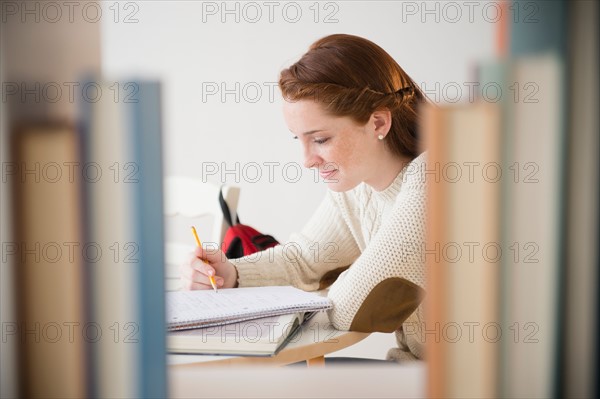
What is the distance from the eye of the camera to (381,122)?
3.36ft

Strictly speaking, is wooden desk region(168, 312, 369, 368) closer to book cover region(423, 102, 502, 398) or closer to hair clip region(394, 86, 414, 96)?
book cover region(423, 102, 502, 398)

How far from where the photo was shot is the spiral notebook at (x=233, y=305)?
27.7 inches

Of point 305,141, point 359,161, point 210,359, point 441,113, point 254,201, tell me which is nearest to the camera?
point 441,113

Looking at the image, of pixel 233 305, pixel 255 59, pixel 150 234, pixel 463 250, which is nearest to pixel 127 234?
pixel 150 234

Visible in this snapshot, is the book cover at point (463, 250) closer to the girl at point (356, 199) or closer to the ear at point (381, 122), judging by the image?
the girl at point (356, 199)

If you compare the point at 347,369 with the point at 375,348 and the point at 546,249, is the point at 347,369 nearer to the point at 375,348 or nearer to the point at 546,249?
the point at 546,249

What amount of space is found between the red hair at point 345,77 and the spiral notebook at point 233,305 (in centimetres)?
28

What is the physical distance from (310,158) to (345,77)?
0.13 m

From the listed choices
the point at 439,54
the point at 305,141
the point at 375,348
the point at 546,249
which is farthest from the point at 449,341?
Result: the point at 375,348

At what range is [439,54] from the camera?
2.37 ft

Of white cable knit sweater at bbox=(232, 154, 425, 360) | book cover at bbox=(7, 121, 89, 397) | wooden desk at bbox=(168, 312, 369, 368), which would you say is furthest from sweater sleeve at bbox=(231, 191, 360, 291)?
book cover at bbox=(7, 121, 89, 397)

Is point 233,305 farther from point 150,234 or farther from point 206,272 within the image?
point 150,234

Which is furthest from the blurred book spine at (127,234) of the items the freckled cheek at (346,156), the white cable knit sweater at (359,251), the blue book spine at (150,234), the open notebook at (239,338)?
the freckled cheek at (346,156)

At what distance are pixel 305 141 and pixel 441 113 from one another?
54 centimetres
